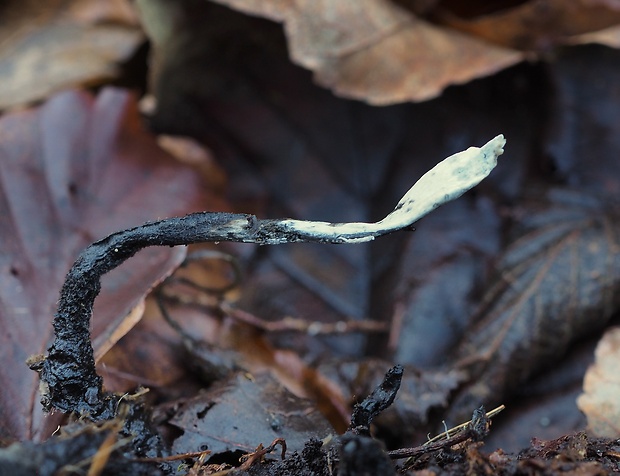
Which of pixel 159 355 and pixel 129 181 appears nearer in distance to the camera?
pixel 159 355

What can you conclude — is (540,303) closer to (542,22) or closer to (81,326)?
(542,22)

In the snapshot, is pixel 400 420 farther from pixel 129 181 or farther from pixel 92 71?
pixel 92 71

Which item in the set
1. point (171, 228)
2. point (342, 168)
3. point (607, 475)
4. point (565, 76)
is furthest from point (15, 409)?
point (565, 76)

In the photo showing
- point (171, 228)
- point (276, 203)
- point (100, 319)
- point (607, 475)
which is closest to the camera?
point (607, 475)

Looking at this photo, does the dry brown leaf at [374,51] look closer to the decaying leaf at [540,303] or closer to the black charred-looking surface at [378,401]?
the decaying leaf at [540,303]

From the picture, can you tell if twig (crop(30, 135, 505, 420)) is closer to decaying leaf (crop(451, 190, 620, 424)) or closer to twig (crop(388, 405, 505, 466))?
twig (crop(388, 405, 505, 466))
